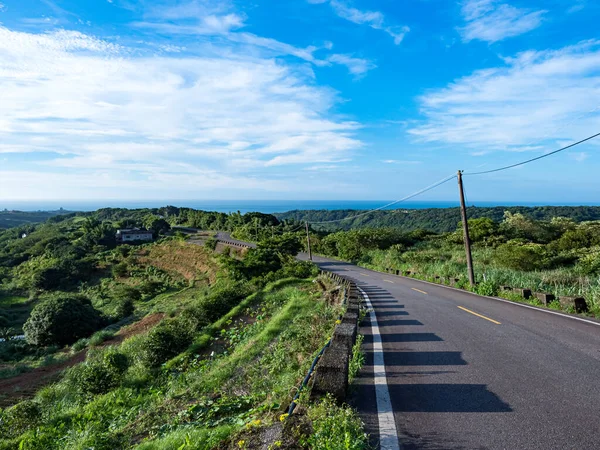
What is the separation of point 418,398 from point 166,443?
10.9 ft

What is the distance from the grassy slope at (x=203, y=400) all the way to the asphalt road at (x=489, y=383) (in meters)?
0.93

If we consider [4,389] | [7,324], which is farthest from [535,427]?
[7,324]

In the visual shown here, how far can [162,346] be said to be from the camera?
13.5 metres

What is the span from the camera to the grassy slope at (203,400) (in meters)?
4.78

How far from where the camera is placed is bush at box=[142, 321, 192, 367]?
1333 centimetres

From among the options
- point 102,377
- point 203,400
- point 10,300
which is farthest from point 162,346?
point 10,300

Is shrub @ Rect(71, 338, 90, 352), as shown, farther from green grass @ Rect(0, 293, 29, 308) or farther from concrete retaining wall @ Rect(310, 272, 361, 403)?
green grass @ Rect(0, 293, 29, 308)

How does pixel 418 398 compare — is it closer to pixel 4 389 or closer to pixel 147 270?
pixel 4 389

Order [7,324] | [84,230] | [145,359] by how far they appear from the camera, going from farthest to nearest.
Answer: [84,230], [7,324], [145,359]

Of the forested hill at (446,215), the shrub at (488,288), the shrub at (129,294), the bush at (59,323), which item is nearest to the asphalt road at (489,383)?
the shrub at (488,288)

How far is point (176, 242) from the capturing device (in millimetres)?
58406

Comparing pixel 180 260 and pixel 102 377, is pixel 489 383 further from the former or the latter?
pixel 180 260

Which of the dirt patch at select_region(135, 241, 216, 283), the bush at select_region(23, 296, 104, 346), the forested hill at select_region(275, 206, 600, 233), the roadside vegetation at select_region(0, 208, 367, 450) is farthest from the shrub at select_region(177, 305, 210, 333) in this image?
the forested hill at select_region(275, 206, 600, 233)

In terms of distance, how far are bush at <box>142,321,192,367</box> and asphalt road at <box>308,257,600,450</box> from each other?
797 cm
